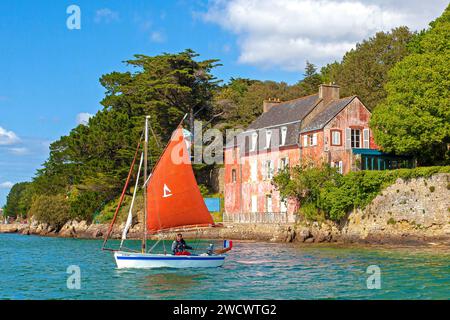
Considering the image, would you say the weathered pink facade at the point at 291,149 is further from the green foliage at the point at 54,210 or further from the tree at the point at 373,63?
the green foliage at the point at 54,210

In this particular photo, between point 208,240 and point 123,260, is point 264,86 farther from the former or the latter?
point 123,260

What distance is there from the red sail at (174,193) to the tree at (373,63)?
41499mm

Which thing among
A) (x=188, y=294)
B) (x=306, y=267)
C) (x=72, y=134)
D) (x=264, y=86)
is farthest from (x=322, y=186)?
(x=72, y=134)

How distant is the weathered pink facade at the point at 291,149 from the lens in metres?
52.8

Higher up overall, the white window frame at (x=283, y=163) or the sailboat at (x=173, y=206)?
the white window frame at (x=283, y=163)

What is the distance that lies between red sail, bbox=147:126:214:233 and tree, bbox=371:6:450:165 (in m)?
20.6

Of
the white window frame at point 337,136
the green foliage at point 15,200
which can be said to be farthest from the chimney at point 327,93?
the green foliage at point 15,200

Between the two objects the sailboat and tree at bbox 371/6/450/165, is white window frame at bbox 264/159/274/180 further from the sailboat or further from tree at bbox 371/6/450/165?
the sailboat

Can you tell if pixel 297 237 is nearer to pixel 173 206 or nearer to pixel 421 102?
pixel 421 102

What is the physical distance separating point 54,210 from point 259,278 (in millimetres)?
61425

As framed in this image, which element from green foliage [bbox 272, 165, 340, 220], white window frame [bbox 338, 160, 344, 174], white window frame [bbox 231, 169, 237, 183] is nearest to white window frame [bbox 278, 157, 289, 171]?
green foliage [bbox 272, 165, 340, 220]

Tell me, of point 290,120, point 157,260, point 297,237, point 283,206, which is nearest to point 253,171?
point 283,206

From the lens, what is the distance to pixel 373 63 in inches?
2709

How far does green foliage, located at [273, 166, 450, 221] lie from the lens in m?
44.8
